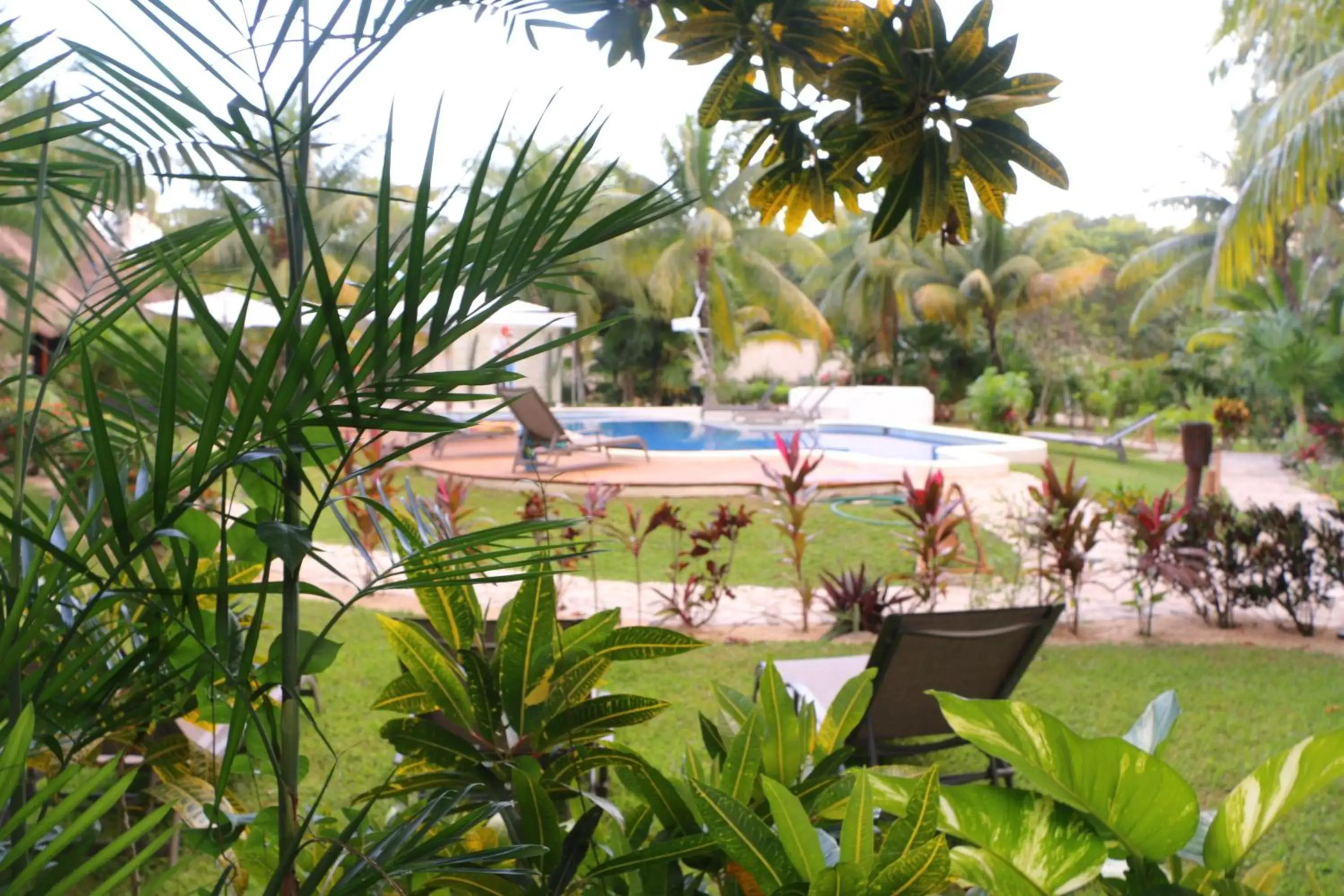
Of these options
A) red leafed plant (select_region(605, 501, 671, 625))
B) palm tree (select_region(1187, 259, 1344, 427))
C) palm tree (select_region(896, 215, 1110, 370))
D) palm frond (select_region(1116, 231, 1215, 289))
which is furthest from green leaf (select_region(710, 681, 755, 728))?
palm tree (select_region(896, 215, 1110, 370))

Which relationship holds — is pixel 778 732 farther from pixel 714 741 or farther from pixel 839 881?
pixel 839 881

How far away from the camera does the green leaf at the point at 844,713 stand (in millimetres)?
1479

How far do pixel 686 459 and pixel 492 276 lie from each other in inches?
524

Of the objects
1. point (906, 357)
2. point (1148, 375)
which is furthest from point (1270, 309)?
point (906, 357)

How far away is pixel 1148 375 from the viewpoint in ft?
76.4

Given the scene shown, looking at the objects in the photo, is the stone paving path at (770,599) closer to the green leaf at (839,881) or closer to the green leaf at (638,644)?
the green leaf at (638,644)

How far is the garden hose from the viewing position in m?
10.1

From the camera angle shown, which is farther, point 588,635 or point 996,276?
point 996,276

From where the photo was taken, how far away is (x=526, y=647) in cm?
127

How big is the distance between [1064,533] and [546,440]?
7.55 metres

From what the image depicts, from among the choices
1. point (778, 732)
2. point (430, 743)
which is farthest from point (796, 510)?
point (430, 743)

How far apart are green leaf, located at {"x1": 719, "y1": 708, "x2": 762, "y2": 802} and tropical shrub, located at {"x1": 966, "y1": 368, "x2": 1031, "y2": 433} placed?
20.6 m

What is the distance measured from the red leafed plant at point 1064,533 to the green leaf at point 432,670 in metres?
5.18

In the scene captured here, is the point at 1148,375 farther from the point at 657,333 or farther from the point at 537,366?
the point at 537,366
